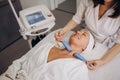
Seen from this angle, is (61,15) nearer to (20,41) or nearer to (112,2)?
(20,41)

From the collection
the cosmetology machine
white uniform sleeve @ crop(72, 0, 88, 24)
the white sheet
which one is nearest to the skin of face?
the white sheet

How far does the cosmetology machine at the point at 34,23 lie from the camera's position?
62.1 inches

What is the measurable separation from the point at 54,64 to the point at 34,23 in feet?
2.07

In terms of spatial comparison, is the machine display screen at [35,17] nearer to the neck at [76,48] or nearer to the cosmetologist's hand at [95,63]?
the neck at [76,48]

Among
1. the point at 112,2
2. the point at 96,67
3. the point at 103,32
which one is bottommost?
the point at 96,67

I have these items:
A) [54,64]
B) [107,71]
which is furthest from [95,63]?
[54,64]

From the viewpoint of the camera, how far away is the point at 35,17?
1629 millimetres

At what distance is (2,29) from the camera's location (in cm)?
233

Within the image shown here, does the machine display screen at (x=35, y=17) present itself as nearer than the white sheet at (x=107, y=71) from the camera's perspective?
No

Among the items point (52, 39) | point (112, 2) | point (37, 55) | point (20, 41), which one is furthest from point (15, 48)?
point (112, 2)

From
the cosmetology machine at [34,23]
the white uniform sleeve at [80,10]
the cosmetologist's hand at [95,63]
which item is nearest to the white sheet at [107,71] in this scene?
the cosmetologist's hand at [95,63]

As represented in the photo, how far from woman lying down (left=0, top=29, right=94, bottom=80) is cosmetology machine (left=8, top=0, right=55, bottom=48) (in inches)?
14.9

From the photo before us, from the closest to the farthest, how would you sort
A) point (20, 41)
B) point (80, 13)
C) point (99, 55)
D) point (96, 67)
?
1. point (96, 67)
2. point (99, 55)
3. point (80, 13)
4. point (20, 41)

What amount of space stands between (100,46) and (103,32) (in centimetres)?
12
